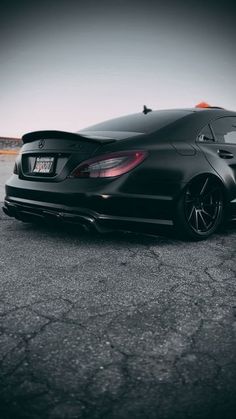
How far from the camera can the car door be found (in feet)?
12.0

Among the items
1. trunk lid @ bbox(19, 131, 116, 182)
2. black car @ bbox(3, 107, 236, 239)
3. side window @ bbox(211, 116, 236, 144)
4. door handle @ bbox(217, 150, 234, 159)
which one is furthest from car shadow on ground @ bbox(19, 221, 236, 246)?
side window @ bbox(211, 116, 236, 144)

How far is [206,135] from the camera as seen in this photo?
3770mm

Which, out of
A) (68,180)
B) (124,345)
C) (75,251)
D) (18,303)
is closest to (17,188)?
(68,180)

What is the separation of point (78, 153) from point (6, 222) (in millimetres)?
1659

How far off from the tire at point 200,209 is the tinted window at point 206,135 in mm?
408

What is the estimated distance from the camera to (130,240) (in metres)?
3.62

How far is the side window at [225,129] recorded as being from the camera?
391cm

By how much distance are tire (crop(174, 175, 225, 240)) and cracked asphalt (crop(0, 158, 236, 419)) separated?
12.4 inches

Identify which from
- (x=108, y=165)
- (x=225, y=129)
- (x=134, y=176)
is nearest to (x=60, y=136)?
(x=108, y=165)

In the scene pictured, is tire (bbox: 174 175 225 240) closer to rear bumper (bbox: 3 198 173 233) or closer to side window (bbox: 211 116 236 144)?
rear bumper (bbox: 3 198 173 233)

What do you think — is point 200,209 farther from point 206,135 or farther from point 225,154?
point 206,135

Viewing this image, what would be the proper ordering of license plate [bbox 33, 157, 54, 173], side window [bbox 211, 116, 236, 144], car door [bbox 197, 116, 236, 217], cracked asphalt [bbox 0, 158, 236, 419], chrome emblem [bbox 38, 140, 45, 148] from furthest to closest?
side window [bbox 211, 116, 236, 144]
car door [bbox 197, 116, 236, 217]
chrome emblem [bbox 38, 140, 45, 148]
license plate [bbox 33, 157, 54, 173]
cracked asphalt [bbox 0, 158, 236, 419]

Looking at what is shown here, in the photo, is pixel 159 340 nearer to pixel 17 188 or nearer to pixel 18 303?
pixel 18 303

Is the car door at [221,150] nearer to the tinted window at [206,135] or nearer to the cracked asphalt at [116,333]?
the tinted window at [206,135]
